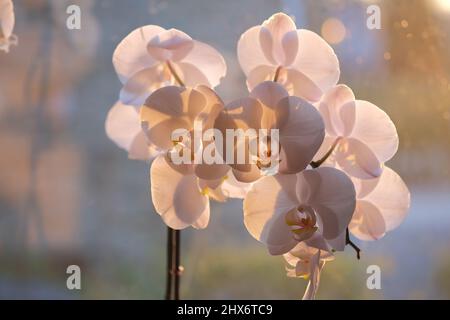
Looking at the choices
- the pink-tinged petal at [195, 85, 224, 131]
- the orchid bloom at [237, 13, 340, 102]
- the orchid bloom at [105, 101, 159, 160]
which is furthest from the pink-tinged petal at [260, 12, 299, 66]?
the orchid bloom at [105, 101, 159, 160]

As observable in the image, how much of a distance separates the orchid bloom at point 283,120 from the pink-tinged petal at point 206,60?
149 mm

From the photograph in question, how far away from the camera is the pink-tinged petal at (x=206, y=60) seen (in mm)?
639

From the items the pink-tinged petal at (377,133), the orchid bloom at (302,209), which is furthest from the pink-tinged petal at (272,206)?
the pink-tinged petal at (377,133)

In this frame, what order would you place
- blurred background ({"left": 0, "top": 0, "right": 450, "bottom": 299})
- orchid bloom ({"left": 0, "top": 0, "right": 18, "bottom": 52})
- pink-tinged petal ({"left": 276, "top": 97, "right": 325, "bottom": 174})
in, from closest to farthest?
pink-tinged petal ({"left": 276, "top": 97, "right": 325, "bottom": 174}), orchid bloom ({"left": 0, "top": 0, "right": 18, "bottom": 52}), blurred background ({"left": 0, "top": 0, "right": 450, "bottom": 299})

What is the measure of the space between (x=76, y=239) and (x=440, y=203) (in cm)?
75

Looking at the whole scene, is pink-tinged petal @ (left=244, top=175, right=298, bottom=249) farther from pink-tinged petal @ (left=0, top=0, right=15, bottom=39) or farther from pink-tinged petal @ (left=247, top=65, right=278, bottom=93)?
pink-tinged petal @ (left=0, top=0, right=15, bottom=39)

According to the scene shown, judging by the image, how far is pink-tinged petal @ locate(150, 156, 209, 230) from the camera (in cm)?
56

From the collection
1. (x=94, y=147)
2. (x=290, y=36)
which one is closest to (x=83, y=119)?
(x=94, y=147)

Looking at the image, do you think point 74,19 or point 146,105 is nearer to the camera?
point 146,105

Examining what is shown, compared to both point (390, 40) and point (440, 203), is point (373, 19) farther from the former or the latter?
point (440, 203)

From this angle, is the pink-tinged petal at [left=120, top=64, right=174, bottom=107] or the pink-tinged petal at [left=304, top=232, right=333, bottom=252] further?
the pink-tinged petal at [left=120, top=64, right=174, bottom=107]

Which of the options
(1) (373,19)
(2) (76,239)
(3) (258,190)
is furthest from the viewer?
(2) (76,239)

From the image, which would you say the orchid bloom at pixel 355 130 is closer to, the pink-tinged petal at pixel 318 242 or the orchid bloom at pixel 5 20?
the pink-tinged petal at pixel 318 242
